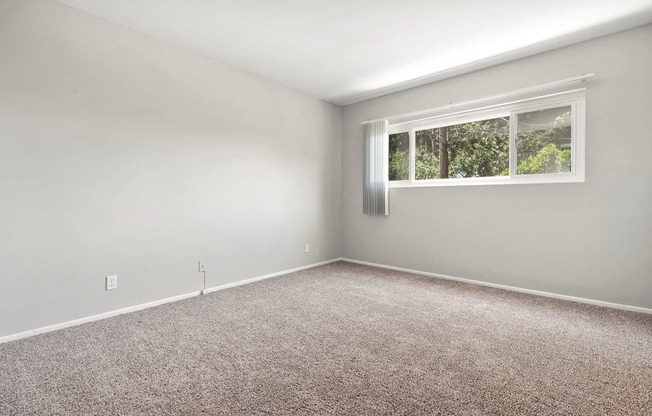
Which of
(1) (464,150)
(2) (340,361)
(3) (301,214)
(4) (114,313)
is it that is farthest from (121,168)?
(1) (464,150)

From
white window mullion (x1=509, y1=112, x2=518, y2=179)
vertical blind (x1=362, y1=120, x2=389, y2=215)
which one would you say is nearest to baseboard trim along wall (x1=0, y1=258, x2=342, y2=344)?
vertical blind (x1=362, y1=120, x2=389, y2=215)

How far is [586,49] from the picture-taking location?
285 centimetres

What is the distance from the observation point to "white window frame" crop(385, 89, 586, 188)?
9.58ft

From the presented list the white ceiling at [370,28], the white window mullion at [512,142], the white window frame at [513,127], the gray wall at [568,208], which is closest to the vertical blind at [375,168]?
the white window frame at [513,127]

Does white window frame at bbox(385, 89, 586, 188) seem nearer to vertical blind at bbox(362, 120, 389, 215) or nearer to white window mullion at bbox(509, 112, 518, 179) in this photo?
white window mullion at bbox(509, 112, 518, 179)

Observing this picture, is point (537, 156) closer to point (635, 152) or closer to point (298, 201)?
point (635, 152)

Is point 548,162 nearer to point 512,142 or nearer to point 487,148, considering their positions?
point 512,142

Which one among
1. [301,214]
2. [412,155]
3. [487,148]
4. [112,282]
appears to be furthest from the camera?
[301,214]

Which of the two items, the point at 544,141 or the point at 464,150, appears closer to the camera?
the point at 544,141

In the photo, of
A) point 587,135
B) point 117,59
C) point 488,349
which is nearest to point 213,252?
point 117,59

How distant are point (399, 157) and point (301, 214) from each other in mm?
1554

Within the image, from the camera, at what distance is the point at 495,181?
136 inches

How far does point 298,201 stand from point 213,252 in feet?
4.47

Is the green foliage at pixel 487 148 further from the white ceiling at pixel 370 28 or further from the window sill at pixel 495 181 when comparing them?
the white ceiling at pixel 370 28
